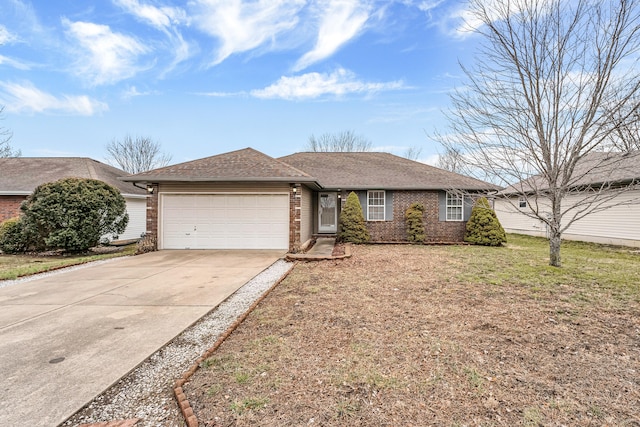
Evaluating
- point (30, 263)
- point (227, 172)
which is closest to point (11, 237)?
point (30, 263)

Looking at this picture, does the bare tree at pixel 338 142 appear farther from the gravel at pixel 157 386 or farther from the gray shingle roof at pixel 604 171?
the gravel at pixel 157 386

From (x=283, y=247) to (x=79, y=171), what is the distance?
1129cm

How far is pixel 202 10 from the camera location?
10.0 metres

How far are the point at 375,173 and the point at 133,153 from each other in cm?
2706

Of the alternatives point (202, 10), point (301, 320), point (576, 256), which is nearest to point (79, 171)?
point (202, 10)

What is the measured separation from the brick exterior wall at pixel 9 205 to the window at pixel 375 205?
14.4m

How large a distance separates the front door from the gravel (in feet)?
33.2

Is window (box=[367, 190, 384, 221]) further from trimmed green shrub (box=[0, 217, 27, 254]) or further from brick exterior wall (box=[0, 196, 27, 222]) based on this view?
brick exterior wall (box=[0, 196, 27, 222])

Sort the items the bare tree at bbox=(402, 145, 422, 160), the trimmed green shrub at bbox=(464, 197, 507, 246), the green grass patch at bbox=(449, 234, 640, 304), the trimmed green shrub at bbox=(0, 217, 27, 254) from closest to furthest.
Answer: the green grass patch at bbox=(449, 234, 640, 304)
the trimmed green shrub at bbox=(0, 217, 27, 254)
the trimmed green shrub at bbox=(464, 197, 507, 246)
the bare tree at bbox=(402, 145, 422, 160)

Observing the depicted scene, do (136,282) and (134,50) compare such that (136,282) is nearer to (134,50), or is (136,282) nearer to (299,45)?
(134,50)

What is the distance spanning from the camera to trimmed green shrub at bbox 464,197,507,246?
1183 centimetres

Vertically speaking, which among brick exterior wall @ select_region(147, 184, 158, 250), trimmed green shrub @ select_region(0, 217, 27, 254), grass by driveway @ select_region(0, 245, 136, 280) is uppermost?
brick exterior wall @ select_region(147, 184, 158, 250)

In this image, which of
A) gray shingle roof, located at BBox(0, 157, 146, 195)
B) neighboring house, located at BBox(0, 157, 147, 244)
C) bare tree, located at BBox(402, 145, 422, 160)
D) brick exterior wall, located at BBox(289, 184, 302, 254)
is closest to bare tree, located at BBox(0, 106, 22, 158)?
gray shingle roof, located at BBox(0, 157, 146, 195)

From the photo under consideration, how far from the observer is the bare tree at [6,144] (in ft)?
64.8
